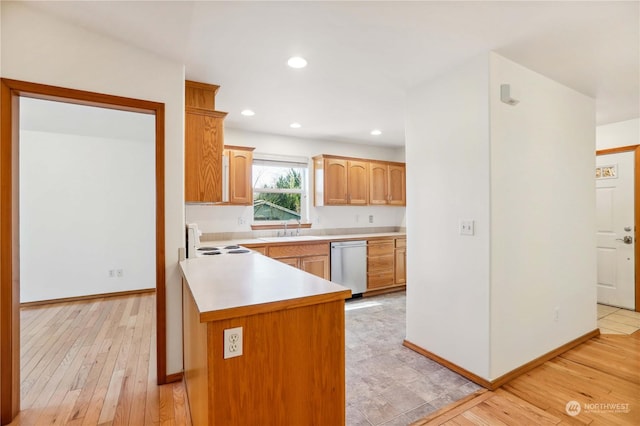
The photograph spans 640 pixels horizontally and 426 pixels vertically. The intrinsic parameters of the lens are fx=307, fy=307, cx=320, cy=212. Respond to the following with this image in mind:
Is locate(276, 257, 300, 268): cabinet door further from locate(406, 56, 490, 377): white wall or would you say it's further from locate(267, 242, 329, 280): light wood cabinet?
locate(406, 56, 490, 377): white wall

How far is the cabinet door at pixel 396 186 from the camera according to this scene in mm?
5508

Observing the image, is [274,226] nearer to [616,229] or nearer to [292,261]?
[292,261]

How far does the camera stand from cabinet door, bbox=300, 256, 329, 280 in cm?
420

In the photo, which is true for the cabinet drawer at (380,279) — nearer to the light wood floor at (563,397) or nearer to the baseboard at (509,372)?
the baseboard at (509,372)

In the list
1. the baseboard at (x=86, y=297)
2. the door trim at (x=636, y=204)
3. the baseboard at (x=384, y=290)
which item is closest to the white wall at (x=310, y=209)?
the baseboard at (x=384, y=290)

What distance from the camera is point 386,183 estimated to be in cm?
545

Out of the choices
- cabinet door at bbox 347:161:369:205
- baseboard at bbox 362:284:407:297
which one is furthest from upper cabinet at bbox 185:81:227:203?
baseboard at bbox 362:284:407:297

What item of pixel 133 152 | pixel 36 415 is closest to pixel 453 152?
pixel 36 415

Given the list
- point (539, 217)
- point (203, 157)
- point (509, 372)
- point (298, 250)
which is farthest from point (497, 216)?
point (298, 250)

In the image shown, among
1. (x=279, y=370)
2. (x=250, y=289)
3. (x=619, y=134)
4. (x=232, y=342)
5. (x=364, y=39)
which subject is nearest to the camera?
(x=232, y=342)

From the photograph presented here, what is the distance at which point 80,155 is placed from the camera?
14.9ft

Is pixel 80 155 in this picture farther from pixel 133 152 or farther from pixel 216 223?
pixel 216 223

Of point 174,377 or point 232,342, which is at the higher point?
point 232,342

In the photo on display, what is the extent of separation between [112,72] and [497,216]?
2898mm
